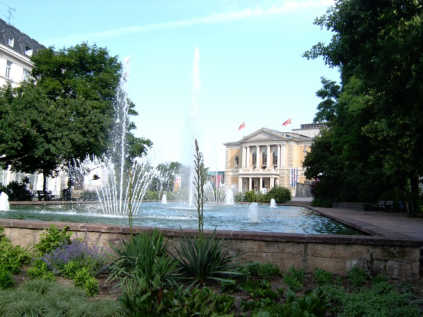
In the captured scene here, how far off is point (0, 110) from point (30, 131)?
2.67m

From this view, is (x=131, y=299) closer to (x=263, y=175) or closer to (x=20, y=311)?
(x=20, y=311)

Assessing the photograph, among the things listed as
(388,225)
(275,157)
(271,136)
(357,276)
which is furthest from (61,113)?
(275,157)

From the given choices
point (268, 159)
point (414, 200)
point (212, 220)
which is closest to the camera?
point (212, 220)

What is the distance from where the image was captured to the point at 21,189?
73.0 feet

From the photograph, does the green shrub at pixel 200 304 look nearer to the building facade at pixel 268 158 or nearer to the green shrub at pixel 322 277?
the green shrub at pixel 322 277

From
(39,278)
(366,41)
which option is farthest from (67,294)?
(366,41)

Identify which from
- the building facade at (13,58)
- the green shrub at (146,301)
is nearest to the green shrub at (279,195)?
the building facade at (13,58)

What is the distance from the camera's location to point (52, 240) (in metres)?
5.54

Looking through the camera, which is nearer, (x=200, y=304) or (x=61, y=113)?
(x=200, y=304)

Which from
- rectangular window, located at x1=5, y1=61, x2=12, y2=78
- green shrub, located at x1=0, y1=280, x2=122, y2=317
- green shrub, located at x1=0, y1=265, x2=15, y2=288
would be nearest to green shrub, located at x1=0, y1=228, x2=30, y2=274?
green shrub, located at x1=0, y1=265, x2=15, y2=288

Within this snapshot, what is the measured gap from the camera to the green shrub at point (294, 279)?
459cm

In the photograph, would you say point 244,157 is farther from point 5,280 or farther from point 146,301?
point 146,301

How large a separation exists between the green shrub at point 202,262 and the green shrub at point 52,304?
1.09 metres

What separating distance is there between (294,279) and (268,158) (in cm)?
7603
